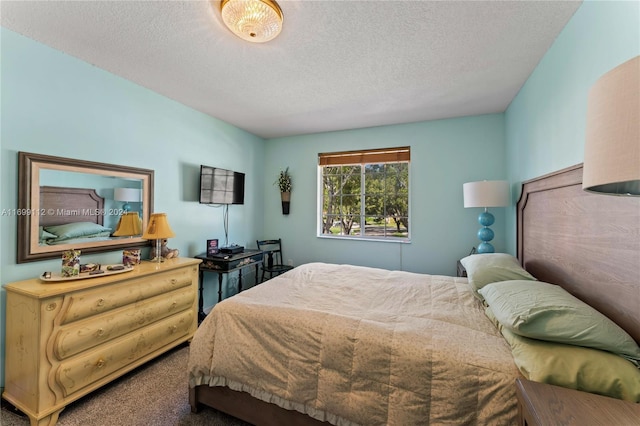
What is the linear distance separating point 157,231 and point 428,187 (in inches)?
126

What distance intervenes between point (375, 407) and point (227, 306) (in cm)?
102

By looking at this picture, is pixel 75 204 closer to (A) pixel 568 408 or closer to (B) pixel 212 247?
(B) pixel 212 247

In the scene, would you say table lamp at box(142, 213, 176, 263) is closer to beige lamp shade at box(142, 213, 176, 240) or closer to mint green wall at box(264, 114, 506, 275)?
beige lamp shade at box(142, 213, 176, 240)

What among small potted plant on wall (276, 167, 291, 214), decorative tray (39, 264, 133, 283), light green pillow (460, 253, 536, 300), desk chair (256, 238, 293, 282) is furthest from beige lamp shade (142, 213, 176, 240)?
light green pillow (460, 253, 536, 300)

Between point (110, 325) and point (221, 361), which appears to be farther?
point (110, 325)

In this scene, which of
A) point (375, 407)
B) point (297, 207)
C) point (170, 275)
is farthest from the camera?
point (297, 207)

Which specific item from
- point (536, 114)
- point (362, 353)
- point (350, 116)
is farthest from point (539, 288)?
point (350, 116)

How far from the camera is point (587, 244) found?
1448mm

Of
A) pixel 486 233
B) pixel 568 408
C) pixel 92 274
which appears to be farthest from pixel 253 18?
pixel 486 233

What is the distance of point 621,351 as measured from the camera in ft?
3.29

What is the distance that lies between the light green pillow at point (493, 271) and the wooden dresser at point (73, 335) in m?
2.53

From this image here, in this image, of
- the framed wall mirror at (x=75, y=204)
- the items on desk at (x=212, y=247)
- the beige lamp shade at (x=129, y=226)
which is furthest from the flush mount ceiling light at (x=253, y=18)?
the items on desk at (x=212, y=247)

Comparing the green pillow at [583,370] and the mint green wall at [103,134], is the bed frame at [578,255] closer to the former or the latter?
the green pillow at [583,370]

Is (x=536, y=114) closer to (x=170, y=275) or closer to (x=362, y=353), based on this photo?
(x=362, y=353)
